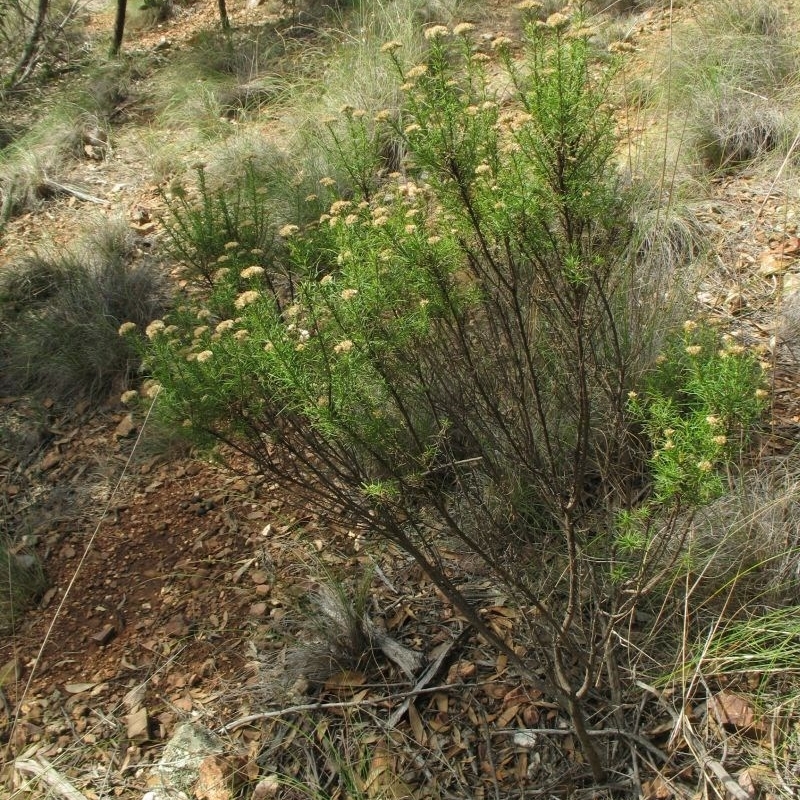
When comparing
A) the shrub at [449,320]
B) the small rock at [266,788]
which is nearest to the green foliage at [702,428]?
the shrub at [449,320]

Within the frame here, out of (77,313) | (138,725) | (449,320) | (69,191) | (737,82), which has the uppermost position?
(449,320)

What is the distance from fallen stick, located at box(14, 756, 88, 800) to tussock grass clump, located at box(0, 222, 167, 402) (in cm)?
207

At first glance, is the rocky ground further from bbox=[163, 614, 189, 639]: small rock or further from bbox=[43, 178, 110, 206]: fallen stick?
bbox=[43, 178, 110, 206]: fallen stick

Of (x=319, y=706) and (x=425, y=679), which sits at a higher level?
(x=319, y=706)

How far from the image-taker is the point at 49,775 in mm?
2434

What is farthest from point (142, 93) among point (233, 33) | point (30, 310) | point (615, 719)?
point (615, 719)

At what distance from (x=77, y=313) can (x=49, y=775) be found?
2.72 metres

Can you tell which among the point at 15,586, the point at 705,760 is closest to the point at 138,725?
the point at 15,586

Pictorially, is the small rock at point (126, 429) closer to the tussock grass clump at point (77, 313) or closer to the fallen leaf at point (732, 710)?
the tussock grass clump at point (77, 313)

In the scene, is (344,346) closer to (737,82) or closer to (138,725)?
(138,725)

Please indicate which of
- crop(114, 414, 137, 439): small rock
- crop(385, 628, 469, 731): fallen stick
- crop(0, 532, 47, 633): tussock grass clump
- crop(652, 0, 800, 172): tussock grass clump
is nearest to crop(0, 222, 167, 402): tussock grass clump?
crop(114, 414, 137, 439): small rock

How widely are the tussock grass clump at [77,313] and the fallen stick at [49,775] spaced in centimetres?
207

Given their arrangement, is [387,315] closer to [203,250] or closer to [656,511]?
[656,511]

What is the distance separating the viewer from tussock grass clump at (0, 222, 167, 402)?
4184mm
